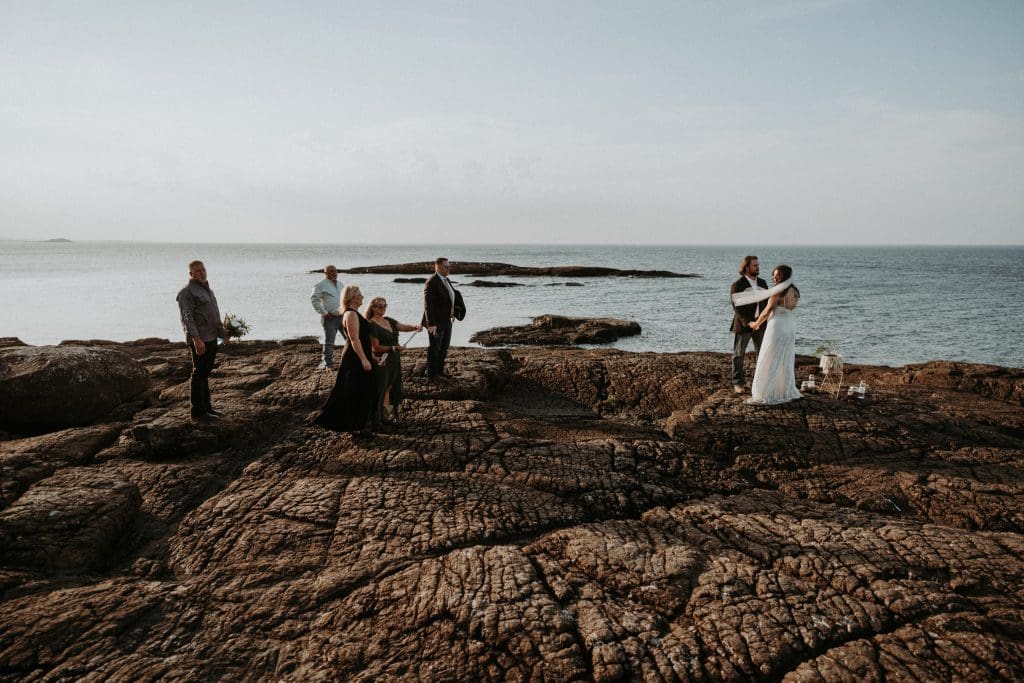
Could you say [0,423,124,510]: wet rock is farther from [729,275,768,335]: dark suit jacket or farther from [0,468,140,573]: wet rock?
[729,275,768,335]: dark suit jacket

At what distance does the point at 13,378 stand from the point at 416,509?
23.3ft

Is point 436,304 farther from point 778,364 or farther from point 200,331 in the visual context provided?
point 778,364

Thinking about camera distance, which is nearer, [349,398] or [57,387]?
[349,398]

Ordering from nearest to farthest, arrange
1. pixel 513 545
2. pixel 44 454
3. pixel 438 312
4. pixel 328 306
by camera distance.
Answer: pixel 513 545, pixel 44 454, pixel 438 312, pixel 328 306

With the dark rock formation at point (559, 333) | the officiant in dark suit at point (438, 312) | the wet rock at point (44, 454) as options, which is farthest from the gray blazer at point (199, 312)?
the dark rock formation at point (559, 333)

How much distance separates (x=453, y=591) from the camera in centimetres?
402

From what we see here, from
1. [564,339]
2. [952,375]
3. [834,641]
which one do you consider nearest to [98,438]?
[834,641]

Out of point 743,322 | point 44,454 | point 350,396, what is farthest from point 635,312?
point 44,454

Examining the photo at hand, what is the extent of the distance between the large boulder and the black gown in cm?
418

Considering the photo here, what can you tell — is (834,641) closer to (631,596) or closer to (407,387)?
(631,596)

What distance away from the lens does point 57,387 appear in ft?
25.3

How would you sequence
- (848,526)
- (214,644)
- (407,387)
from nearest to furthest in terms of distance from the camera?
(214,644) → (848,526) → (407,387)

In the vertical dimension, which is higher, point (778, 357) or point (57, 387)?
point (778, 357)

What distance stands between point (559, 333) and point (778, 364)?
14.8 meters
